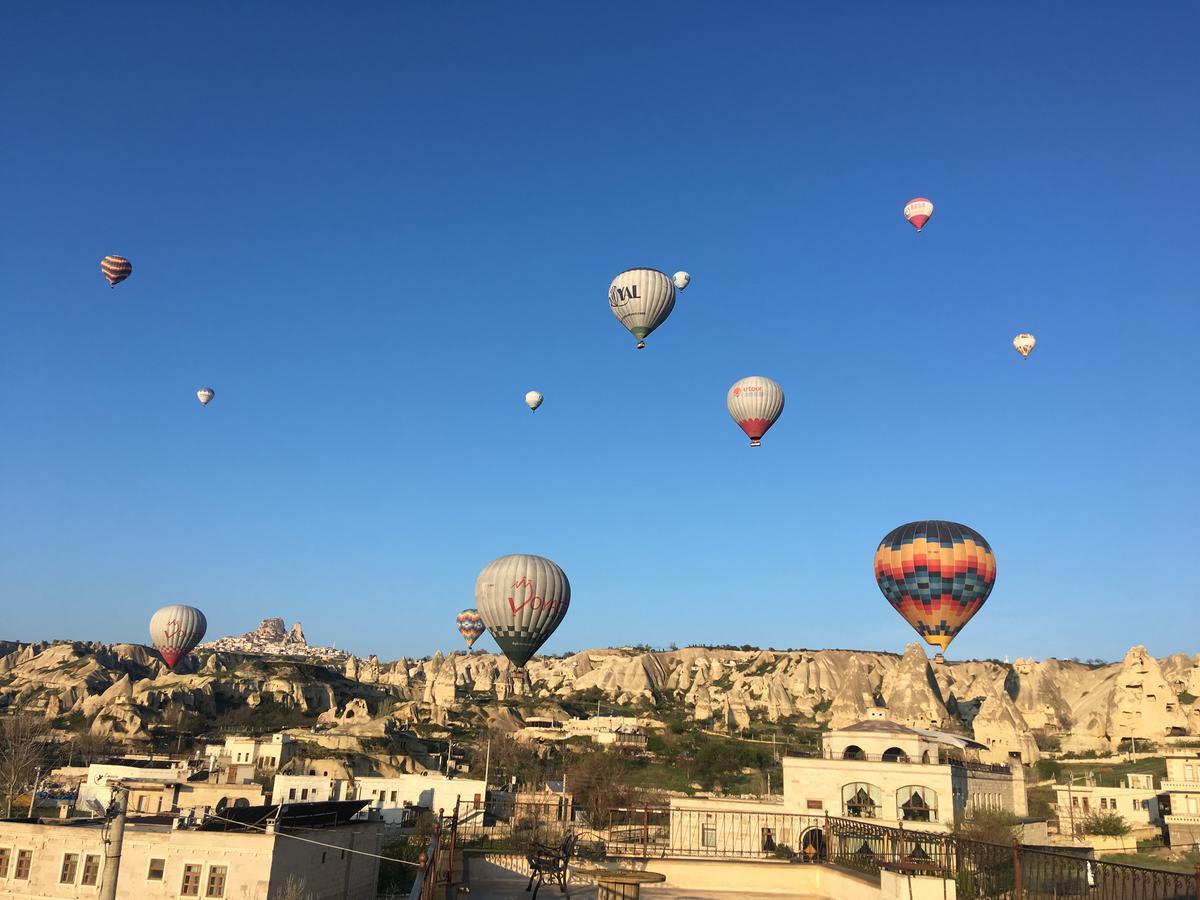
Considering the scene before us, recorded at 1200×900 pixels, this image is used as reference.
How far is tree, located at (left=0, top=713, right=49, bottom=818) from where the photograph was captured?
6575 centimetres

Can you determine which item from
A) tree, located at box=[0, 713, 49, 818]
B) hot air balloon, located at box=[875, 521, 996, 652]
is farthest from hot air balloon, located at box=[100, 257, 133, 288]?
hot air balloon, located at box=[875, 521, 996, 652]

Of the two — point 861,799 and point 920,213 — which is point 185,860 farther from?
point 920,213

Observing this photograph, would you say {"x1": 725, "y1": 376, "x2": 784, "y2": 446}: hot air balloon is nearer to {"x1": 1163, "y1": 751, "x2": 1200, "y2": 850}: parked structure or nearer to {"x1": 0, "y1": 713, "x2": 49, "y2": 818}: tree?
{"x1": 1163, "y1": 751, "x2": 1200, "y2": 850}: parked structure

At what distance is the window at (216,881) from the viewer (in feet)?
105

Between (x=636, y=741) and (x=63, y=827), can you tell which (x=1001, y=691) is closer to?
(x=636, y=741)

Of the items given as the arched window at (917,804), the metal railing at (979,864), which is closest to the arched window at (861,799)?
the arched window at (917,804)

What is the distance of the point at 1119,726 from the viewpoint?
99.8 meters

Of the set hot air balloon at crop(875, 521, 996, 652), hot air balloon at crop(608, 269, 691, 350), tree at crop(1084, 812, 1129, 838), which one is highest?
hot air balloon at crop(608, 269, 691, 350)

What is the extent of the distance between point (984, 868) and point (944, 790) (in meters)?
28.4

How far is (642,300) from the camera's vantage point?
5359cm

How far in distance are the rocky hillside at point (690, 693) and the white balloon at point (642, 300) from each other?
2096 inches

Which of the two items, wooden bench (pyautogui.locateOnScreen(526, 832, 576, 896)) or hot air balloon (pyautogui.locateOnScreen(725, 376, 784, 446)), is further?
hot air balloon (pyautogui.locateOnScreen(725, 376, 784, 446))

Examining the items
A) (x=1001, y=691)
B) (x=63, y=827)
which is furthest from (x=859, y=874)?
(x=1001, y=691)

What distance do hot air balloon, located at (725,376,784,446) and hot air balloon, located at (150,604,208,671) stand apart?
65.9 meters
